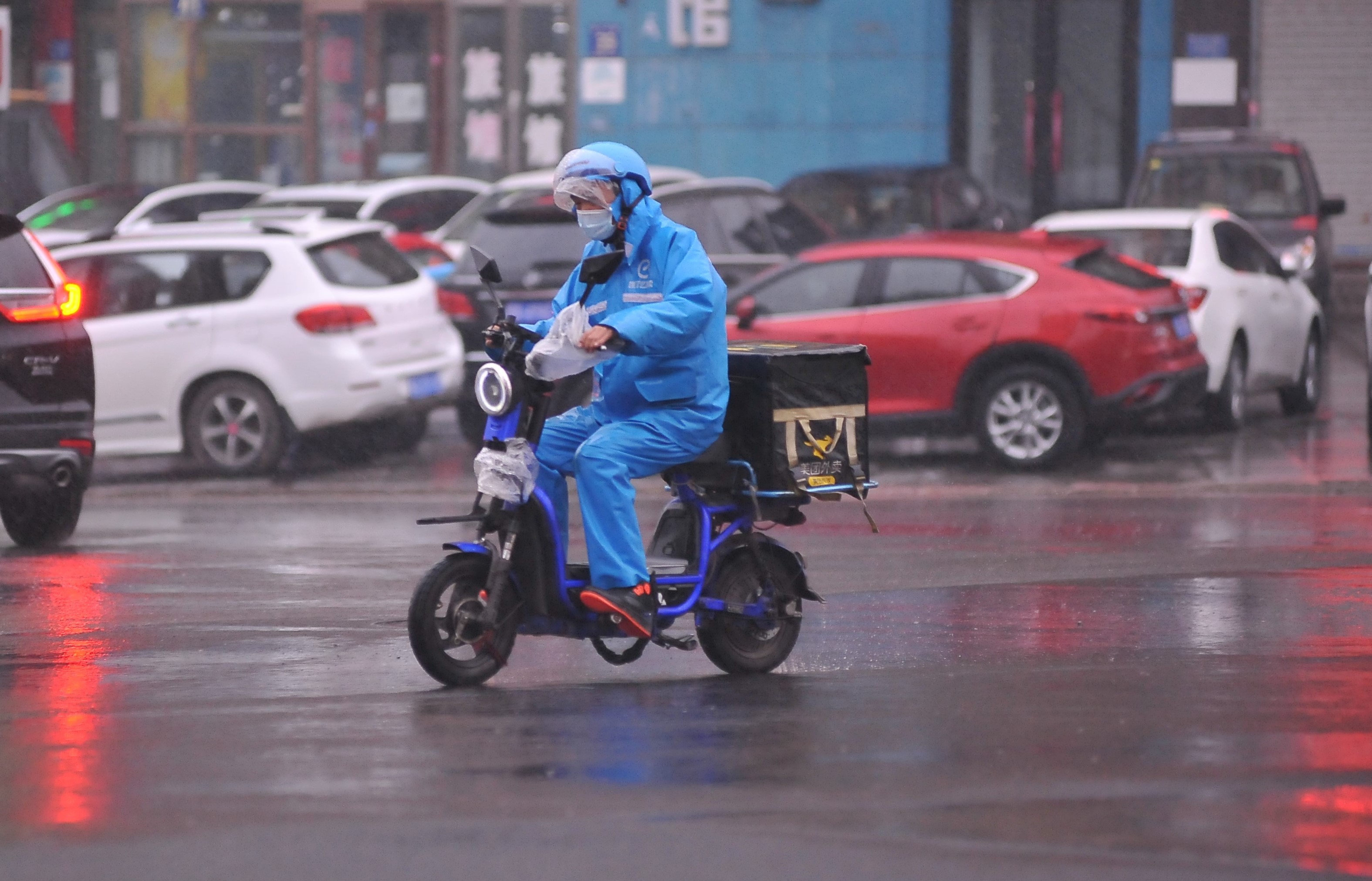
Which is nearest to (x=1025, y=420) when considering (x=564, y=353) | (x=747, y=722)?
(x=564, y=353)

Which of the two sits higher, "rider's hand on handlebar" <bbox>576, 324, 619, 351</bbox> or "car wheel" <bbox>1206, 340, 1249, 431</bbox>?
"rider's hand on handlebar" <bbox>576, 324, 619, 351</bbox>

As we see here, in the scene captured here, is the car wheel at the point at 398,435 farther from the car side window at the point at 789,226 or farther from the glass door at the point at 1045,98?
the glass door at the point at 1045,98

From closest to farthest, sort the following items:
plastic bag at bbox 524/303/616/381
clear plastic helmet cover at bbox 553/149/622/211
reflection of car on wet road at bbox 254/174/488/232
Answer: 1. plastic bag at bbox 524/303/616/381
2. clear plastic helmet cover at bbox 553/149/622/211
3. reflection of car on wet road at bbox 254/174/488/232

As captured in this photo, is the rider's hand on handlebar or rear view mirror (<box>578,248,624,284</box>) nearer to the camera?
the rider's hand on handlebar

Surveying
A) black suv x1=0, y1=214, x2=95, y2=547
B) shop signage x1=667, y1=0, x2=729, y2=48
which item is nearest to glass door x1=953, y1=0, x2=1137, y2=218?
shop signage x1=667, y1=0, x2=729, y2=48

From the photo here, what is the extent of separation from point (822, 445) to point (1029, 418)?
24.1 ft

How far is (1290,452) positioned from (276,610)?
8.24 metres

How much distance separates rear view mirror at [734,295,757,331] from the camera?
50.5 ft

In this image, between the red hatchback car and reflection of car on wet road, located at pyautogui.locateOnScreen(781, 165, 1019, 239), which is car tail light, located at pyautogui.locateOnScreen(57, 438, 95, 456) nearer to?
the red hatchback car

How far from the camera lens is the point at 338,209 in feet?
77.2

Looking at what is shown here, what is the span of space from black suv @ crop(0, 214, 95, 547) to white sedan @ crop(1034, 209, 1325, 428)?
7619 mm

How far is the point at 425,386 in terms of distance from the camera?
15742mm

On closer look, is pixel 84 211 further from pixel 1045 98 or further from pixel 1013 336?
pixel 1013 336

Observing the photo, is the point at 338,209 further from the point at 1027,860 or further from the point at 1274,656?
the point at 1027,860
